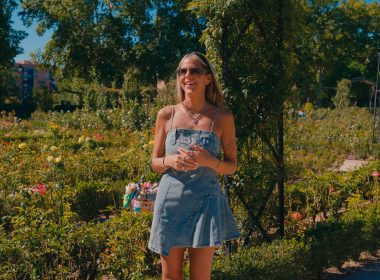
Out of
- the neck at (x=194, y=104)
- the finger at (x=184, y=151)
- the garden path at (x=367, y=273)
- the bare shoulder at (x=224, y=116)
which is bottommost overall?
the garden path at (x=367, y=273)

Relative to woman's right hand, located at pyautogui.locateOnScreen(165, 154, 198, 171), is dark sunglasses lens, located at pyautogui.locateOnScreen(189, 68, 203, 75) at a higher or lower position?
higher

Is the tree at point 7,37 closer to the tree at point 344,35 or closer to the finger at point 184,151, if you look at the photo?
the tree at point 344,35

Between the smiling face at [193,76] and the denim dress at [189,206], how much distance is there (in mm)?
203

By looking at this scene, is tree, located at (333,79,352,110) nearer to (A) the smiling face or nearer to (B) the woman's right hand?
(A) the smiling face

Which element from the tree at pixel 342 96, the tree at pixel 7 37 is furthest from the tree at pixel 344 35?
the tree at pixel 7 37

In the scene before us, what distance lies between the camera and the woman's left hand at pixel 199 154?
2094 mm

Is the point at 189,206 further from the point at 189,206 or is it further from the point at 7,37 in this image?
the point at 7,37

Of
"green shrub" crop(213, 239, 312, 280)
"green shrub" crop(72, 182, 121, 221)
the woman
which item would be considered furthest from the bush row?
"green shrub" crop(72, 182, 121, 221)

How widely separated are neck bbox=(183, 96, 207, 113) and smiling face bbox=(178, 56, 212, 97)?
31 millimetres

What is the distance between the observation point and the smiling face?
2.23 metres

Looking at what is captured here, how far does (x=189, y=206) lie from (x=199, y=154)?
10.5 inches

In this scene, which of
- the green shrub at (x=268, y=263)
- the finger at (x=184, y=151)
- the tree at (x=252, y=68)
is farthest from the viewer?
the tree at (x=252, y=68)

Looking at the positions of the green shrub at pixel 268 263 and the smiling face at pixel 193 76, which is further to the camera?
the green shrub at pixel 268 263

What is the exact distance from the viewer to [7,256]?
9.70 ft
